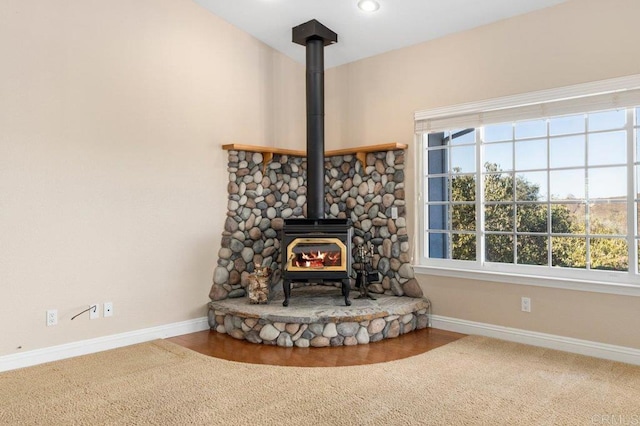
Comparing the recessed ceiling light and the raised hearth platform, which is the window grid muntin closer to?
the raised hearth platform

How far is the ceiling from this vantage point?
3854mm

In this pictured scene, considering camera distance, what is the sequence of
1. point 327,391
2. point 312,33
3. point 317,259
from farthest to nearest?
point 312,33 → point 317,259 → point 327,391

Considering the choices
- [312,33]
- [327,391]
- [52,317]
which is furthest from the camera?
[312,33]

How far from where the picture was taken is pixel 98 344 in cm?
364

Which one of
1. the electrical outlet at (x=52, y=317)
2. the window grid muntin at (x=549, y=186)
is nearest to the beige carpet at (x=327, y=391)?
the electrical outlet at (x=52, y=317)

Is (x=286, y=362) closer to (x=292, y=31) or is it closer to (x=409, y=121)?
(x=409, y=121)

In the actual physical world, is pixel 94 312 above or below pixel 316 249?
below

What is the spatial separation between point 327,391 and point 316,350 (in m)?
0.87

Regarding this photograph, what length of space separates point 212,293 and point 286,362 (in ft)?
4.54

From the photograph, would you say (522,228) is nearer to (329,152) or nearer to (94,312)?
(329,152)

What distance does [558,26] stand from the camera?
3.61 meters

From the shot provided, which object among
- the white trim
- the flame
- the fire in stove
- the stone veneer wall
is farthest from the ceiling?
the flame

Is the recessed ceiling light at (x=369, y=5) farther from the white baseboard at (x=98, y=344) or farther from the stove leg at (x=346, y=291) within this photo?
the white baseboard at (x=98, y=344)

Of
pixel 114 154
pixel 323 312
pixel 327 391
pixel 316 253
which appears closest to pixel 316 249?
pixel 316 253
